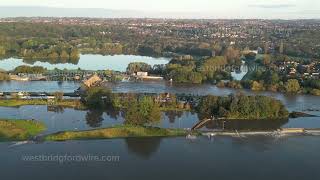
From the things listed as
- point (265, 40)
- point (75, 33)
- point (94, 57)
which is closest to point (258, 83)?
point (94, 57)

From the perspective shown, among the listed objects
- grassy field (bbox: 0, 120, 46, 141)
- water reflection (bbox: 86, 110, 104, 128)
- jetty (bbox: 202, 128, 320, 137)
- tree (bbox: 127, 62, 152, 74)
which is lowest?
jetty (bbox: 202, 128, 320, 137)

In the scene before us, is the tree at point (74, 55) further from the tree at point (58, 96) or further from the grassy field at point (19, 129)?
the grassy field at point (19, 129)

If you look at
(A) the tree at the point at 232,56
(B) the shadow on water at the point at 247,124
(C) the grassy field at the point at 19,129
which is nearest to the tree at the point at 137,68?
(A) the tree at the point at 232,56

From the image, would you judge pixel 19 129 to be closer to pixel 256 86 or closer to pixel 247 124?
pixel 247 124

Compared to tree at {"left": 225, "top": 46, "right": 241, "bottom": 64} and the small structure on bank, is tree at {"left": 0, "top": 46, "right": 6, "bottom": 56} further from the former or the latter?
tree at {"left": 225, "top": 46, "right": 241, "bottom": 64}

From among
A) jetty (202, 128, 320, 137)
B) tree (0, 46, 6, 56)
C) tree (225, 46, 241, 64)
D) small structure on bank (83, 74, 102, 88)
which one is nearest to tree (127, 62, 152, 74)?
small structure on bank (83, 74, 102, 88)

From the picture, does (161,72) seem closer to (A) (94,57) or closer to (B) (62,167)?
(A) (94,57)
